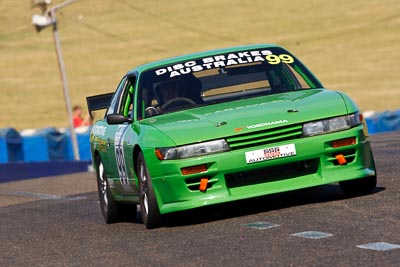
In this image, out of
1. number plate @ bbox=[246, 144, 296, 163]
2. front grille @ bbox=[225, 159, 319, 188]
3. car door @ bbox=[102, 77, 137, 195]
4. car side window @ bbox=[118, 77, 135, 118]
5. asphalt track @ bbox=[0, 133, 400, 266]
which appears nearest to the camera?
asphalt track @ bbox=[0, 133, 400, 266]

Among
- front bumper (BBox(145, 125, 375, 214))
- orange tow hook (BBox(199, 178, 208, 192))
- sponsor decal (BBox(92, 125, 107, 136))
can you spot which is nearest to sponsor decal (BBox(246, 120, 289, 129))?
front bumper (BBox(145, 125, 375, 214))

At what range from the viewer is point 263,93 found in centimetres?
1138

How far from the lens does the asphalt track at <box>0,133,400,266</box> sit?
7.93 metres

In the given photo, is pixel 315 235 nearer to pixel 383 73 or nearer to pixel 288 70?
pixel 288 70

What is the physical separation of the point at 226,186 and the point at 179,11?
61654 mm

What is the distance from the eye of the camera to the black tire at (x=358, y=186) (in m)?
10.7

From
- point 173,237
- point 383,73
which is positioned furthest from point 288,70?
point 383,73

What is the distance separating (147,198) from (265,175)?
970 millimetres

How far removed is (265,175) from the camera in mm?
10062

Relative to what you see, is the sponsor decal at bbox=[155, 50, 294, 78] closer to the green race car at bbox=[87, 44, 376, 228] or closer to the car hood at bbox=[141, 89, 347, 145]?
the green race car at bbox=[87, 44, 376, 228]

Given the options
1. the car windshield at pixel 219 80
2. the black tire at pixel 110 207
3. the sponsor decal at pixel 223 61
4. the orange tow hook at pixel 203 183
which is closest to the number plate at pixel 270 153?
→ the orange tow hook at pixel 203 183

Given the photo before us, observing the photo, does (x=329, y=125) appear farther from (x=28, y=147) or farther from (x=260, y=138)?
(x=28, y=147)

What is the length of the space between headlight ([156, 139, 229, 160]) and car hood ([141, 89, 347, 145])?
0.04 meters

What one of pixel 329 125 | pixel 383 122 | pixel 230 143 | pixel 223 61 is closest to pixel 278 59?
pixel 223 61
